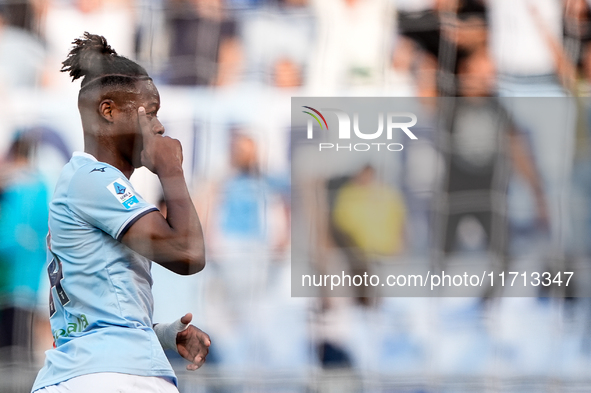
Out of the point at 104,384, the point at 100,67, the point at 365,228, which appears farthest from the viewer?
the point at 365,228

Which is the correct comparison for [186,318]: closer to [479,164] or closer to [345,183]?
[345,183]

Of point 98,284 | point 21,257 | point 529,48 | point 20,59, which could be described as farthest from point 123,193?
point 529,48

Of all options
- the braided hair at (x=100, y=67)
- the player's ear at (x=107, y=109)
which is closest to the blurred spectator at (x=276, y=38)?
the braided hair at (x=100, y=67)

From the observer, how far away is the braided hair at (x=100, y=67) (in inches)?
48.6

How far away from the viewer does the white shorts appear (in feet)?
3.43

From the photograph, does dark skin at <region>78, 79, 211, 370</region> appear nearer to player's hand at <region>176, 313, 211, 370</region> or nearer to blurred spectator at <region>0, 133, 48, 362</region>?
player's hand at <region>176, 313, 211, 370</region>

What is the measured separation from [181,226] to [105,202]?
0.12m

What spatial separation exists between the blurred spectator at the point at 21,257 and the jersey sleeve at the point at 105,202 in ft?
3.39

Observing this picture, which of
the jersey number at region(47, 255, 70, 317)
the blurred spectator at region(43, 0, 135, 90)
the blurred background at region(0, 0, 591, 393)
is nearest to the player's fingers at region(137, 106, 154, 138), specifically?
the jersey number at region(47, 255, 70, 317)

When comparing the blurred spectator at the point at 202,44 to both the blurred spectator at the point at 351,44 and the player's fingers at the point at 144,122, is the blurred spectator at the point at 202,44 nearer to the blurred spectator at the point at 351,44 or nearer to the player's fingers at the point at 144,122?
the blurred spectator at the point at 351,44

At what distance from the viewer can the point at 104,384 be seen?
3.44ft

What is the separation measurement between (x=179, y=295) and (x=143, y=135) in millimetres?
940

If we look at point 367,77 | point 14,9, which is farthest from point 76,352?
point 14,9

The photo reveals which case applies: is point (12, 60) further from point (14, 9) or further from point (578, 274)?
point (578, 274)
